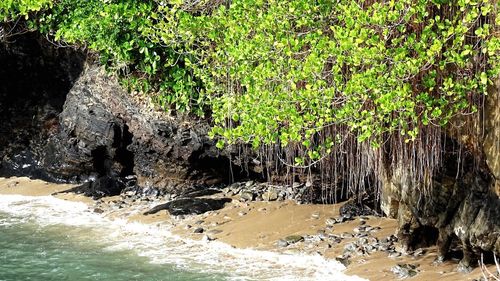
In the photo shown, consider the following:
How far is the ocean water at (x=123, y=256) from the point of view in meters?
11.4

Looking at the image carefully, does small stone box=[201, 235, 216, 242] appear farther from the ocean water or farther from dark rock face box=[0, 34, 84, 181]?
dark rock face box=[0, 34, 84, 181]

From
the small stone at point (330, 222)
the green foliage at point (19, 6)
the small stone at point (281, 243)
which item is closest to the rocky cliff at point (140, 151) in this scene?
the small stone at point (330, 222)

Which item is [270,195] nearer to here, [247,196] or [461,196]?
[247,196]

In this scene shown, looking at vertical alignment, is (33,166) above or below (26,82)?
below

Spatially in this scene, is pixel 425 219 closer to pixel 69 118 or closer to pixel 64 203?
pixel 64 203

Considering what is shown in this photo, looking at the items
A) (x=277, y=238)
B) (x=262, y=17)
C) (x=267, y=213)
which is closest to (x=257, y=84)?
(x=262, y=17)

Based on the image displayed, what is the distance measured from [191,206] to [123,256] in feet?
10.7

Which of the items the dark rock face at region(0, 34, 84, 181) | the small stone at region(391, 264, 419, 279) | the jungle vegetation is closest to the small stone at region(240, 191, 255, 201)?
the jungle vegetation

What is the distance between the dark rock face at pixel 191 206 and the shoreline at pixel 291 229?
0.52 feet

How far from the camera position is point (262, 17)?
10.2 m

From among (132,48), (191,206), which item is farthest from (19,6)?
(191,206)

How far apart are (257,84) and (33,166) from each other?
1293 cm

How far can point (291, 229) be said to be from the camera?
13.6m

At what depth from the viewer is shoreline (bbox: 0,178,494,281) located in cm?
1081
